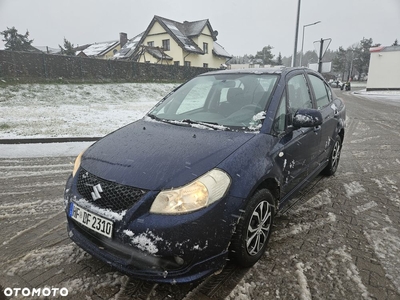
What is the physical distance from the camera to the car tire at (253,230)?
2139 millimetres

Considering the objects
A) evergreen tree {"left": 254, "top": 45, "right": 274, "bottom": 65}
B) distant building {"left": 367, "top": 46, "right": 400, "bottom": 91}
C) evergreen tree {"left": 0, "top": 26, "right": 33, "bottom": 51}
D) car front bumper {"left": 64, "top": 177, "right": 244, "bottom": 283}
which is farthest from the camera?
evergreen tree {"left": 254, "top": 45, "right": 274, "bottom": 65}

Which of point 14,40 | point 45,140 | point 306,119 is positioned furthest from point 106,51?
point 306,119

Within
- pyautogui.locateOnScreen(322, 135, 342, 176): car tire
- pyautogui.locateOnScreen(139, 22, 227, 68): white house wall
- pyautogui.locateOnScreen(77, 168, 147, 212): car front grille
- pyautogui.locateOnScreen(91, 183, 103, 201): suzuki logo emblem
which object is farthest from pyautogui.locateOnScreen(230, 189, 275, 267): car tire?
pyautogui.locateOnScreen(139, 22, 227, 68): white house wall

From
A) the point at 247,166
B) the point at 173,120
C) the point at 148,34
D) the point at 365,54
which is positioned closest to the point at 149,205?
the point at 247,166

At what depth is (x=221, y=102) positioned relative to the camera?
318 cm

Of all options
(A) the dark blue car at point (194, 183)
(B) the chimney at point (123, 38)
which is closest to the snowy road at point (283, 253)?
(A) the dark blue car at point (194, 183)

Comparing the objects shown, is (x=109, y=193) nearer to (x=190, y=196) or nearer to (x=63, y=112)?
(x=190, y=196)

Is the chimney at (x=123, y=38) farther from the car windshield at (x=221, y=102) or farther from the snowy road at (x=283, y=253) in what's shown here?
the car windshield at (x=221, y=102)

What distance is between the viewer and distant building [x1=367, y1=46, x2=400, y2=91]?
98.5ft

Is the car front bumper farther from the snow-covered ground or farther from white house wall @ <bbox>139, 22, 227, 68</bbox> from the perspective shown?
white house wall @ <bbox>139, 22, 227, 68</bbox>

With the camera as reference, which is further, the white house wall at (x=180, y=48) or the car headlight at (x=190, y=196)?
the white house wall at (x=180, y=48)

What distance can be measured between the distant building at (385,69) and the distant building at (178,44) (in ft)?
62.2

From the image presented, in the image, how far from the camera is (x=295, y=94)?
3.20m

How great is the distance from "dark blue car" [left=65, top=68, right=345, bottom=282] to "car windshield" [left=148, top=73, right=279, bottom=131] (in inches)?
0.6
